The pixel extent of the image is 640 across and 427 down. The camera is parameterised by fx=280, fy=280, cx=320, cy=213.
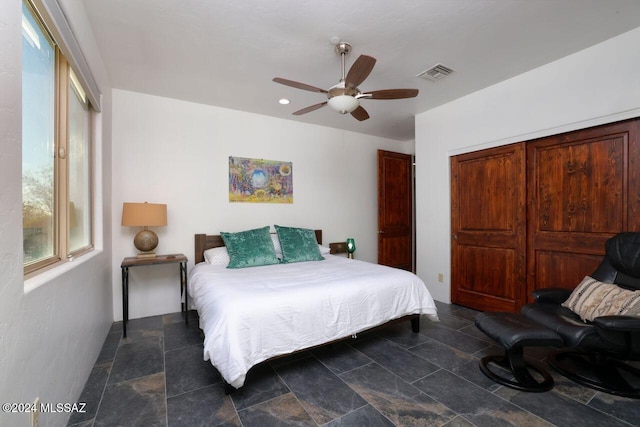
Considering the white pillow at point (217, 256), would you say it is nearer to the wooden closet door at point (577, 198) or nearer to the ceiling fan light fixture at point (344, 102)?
the ceiling fan light fixture at point (344, 102)

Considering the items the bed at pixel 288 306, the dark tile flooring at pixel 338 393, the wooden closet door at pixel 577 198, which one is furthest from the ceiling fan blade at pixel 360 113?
the dark tile flooring at pixel 338 393

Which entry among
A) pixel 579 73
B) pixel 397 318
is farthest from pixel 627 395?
pixel 579 73

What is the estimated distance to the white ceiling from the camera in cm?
202

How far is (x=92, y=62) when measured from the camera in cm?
227

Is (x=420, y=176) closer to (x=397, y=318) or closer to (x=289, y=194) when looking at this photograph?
(x=289, y=194)

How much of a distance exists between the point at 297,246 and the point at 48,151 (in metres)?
2.45

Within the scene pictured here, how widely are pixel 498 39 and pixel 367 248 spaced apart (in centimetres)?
347

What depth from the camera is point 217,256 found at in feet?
10.8

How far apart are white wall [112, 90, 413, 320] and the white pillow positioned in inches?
14.6

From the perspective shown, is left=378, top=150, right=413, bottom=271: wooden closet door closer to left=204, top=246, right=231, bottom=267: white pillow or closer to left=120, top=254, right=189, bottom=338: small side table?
left=204, top=246, right=231, bottom=267: white pillow

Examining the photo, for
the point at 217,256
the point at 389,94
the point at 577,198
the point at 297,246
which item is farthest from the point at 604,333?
the point at 217,256

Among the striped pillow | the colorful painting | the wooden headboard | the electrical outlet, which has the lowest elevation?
the electrical outlet

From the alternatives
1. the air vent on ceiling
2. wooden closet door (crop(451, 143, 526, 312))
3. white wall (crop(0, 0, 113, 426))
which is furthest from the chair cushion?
white wall (crop(0, 0, 113, 426))

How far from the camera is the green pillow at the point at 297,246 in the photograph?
3471 millimetres
